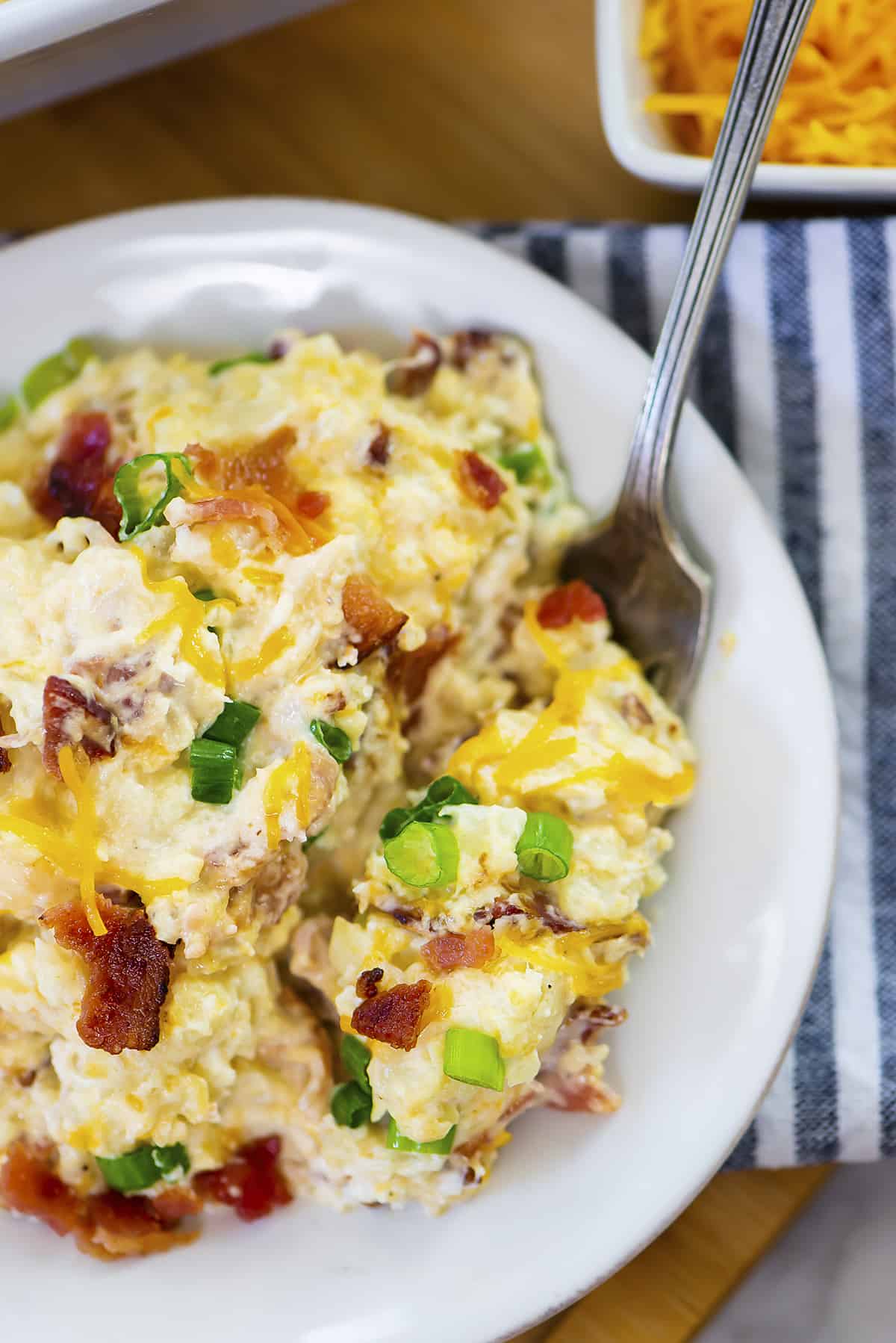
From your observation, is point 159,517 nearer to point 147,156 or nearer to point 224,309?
point 224,309

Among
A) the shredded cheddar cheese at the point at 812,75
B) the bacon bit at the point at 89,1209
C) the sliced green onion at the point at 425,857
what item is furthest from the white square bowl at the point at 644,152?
the bacon bit at the point at 89,1209

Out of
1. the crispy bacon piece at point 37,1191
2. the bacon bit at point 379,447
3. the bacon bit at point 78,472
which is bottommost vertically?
the crispy bacon piece at point 37,1191

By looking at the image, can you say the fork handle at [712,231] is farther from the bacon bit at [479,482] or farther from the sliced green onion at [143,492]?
the sliced green onion at [143,492]

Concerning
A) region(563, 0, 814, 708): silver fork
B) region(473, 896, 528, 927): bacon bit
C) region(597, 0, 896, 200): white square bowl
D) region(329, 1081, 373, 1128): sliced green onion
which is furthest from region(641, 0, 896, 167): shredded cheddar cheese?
region(329, 1081, 373, 1128): sliced green onion

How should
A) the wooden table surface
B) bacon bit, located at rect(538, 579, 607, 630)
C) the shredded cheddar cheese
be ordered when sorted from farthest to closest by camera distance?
the wooden table surface
the shredded cheddar cheese
bacon bit, located at rect(538, 579, 607, 630)

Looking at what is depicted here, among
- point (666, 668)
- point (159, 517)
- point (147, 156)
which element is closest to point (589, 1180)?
point (666, 668)

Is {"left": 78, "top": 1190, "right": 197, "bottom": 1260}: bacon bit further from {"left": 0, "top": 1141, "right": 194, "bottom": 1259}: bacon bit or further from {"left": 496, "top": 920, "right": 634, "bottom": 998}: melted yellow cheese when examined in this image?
{"left": 496, "top": 920, "right": 634, "bottom": 998}: melted yellow cheese

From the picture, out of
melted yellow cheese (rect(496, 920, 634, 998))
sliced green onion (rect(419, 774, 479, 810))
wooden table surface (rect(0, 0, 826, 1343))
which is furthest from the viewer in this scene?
wooden table surface (rect(0, 0, 826, 1343))
